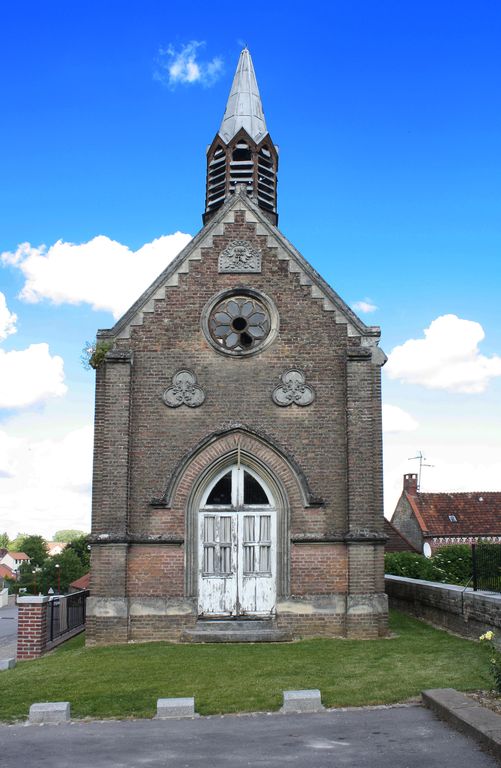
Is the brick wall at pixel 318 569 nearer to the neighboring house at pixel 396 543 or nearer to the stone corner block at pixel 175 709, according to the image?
the stone corner block at pixel 175 709

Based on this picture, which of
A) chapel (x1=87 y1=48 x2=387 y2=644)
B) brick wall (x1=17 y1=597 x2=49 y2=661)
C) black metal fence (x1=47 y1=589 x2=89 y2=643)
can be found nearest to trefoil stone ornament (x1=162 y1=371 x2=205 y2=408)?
chapel (x1=87 y1=48 x2=387 y2=644)

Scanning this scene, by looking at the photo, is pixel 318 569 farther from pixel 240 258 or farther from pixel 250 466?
pixel 240 258

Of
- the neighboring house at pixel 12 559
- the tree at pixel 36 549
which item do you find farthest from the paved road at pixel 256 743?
the neighboring house at pixel 12 559

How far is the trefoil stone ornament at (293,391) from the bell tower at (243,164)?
260 inches

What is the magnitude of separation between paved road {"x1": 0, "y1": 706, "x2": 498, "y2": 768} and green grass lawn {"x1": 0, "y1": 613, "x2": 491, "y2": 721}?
0.56m

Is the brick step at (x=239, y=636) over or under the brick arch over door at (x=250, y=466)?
under

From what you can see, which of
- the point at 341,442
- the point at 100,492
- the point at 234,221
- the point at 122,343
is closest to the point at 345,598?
the point at 341,442

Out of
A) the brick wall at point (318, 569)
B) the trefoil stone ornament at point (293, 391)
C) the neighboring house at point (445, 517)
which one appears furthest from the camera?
the neighboring house at point (445, 517)

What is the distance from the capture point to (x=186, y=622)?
634 inches

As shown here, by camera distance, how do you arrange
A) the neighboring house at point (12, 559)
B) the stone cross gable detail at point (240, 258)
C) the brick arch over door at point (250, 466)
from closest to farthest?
the brick arch over door at point (250, 466) < the stone cross gable detail at point (240, 258) < the neighboring house at point (12, 559)

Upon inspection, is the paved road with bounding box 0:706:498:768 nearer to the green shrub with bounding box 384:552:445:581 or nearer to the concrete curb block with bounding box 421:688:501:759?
the concrete curb block with bounding box 421:688:501:759

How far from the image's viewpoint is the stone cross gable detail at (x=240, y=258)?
1758 cm

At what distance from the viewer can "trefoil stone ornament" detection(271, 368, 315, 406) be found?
16.8 meters

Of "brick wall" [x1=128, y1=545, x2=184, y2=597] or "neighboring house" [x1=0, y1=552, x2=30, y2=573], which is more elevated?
"brick wall" [x1=128, y1=545, x2=184, y2=597]
